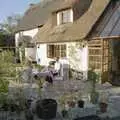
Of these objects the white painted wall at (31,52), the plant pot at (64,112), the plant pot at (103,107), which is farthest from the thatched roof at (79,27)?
the plant pot at (64,112)

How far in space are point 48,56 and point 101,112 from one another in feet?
56.1

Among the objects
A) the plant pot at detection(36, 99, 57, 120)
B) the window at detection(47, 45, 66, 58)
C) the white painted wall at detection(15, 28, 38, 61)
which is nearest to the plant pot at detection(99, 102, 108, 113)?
the plant pot at detection(36, 99, 57, 120)

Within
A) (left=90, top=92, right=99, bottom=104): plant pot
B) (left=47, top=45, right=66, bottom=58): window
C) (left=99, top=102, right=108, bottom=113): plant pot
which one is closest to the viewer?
(left=99, top=102, right=108, bottom=113): plant pot

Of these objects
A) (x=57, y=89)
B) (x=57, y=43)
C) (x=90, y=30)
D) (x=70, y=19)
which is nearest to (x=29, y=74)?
(x=57, y=89)

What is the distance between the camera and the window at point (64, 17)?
81.5 feet

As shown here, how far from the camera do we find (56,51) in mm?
25672

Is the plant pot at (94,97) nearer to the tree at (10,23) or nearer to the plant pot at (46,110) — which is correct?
the plant pot at (46,110)

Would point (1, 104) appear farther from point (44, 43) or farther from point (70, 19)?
point (44, 43)

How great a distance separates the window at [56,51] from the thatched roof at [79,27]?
0.71m

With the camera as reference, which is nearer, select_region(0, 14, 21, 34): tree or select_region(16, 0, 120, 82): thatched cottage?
select_region(16, 0, 120, 82): thatched cottage

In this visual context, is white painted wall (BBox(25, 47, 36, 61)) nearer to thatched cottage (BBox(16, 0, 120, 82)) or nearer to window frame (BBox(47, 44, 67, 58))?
window frame (BBox(47, 44, 67, 58))

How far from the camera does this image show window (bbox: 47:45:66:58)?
24.2m

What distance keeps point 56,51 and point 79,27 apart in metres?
4.47

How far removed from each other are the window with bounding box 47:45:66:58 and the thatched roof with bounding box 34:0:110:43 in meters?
0.71
